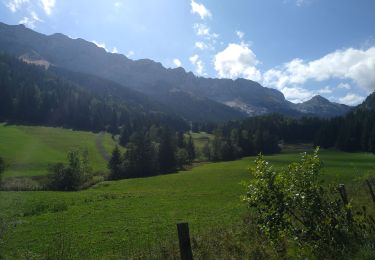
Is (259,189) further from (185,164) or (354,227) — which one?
(185,164)

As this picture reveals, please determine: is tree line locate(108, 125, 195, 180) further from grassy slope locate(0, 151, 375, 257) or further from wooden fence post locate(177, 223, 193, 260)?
wooden fence post locate(177, 223, 193, 260)

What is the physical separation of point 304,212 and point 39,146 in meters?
143

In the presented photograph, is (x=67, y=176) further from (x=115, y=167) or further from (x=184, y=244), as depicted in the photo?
(x=184, y=244)

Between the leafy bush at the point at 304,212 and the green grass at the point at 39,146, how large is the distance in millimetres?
94060

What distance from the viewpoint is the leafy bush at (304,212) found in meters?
11.2

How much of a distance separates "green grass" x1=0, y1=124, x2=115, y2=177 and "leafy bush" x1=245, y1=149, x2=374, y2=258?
94.1m

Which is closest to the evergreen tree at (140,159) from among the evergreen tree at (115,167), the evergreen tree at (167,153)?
the evergreen tree at (115,167)

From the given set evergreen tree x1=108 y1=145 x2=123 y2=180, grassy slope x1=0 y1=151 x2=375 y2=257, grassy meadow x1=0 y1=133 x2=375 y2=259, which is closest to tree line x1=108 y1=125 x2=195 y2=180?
evergreen tree x1=108 y1=145 x2=123 y2=180

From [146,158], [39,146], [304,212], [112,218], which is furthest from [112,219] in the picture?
[39,146]

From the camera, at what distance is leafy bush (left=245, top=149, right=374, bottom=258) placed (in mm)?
11164

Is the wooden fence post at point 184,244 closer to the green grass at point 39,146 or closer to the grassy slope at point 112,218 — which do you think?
the grassy slope at point 112,218

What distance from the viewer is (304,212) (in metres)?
11.6

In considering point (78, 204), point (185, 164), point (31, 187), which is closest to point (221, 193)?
point (78, 204)

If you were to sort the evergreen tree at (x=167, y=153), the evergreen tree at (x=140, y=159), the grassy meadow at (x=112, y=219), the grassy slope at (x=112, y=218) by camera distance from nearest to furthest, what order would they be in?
the grassy meadow at (x=112, y=219) → the grassy slope at (x=112, y=218) → the evergreen tree at (x=140, y=159) → the evergreen tree at (x=167, y=153)
